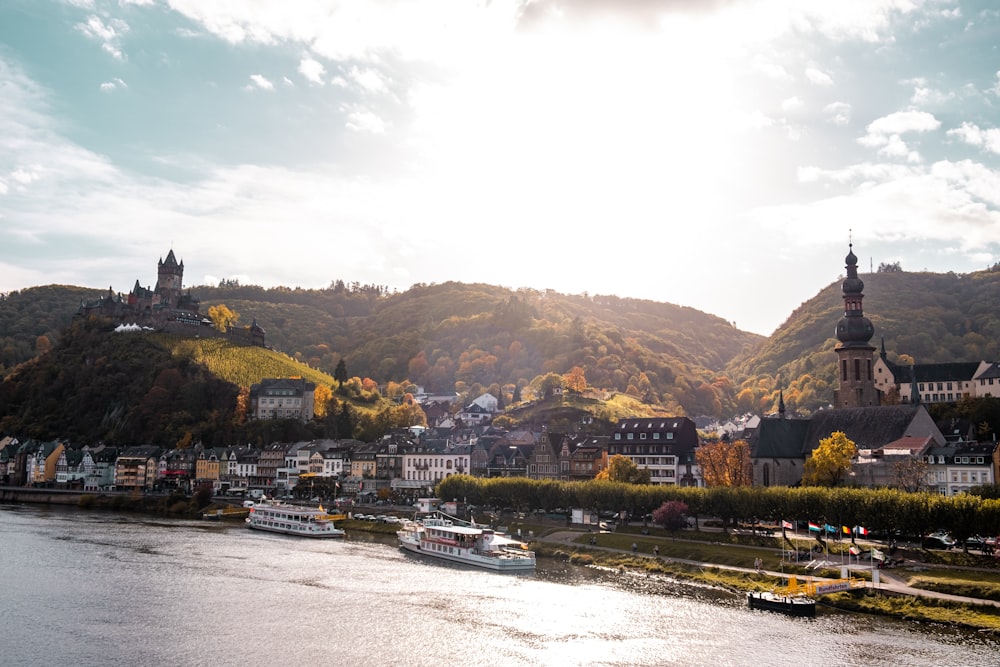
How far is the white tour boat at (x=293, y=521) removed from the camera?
102363mm

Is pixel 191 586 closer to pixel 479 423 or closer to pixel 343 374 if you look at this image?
pixel 479 423

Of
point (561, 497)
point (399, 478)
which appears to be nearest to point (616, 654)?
point (561, 497)

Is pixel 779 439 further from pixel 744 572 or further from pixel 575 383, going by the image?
pixel 575 383

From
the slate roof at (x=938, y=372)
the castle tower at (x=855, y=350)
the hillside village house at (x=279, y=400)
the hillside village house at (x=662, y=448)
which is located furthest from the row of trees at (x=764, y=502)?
the hillside village house at (x=279, y=400)

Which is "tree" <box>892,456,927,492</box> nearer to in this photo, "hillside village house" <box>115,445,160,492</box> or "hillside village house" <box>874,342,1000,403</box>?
"hillside village house" <box>874,342,1000,403</box>

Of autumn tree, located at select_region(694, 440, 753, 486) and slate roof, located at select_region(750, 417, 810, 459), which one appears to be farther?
slate roof, located at select_region(750, 417, 810, 459)

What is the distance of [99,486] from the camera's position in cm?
15188

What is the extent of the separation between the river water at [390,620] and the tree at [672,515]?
11.1 m

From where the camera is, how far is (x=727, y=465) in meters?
100

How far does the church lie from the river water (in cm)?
3643

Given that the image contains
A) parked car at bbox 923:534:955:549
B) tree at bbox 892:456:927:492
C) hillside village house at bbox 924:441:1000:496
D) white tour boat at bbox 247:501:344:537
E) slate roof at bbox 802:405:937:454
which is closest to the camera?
parked car at bbox 923:534:955:549

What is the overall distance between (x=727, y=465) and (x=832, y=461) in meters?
14.8

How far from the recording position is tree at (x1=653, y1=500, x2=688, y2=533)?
83.6 metres

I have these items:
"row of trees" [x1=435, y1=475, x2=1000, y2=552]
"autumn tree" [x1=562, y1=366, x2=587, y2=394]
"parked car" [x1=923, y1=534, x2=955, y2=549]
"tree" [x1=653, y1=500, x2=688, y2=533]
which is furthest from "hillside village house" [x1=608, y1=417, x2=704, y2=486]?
"autumn tree" [x1=562, y1=366, x2=587, y2=394]
